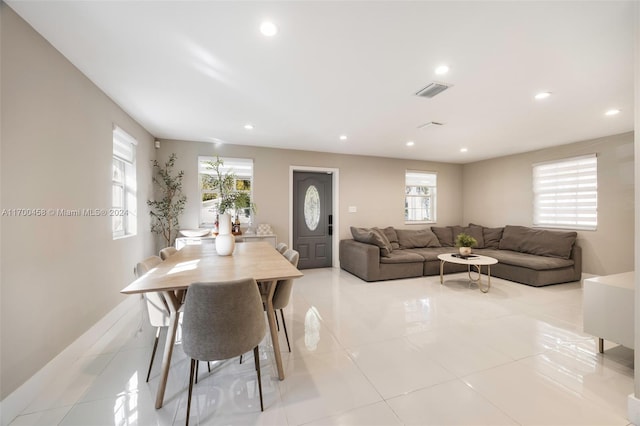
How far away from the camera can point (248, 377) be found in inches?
76.3

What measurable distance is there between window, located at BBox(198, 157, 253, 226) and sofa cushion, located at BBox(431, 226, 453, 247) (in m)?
A: 4.43

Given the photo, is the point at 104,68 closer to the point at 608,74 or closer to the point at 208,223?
the point at 208,223

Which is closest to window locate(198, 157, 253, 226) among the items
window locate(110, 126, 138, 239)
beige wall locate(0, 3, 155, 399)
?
window locate(110, 126, 138, 239)

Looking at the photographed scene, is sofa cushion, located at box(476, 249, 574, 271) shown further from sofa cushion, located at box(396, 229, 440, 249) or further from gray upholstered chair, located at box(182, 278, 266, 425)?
gray upholstered chair, located at box(182, 278, 266, 425)

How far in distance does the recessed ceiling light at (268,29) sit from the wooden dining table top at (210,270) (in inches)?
67.2

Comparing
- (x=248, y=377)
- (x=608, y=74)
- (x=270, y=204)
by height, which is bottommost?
(x=248, y=377)

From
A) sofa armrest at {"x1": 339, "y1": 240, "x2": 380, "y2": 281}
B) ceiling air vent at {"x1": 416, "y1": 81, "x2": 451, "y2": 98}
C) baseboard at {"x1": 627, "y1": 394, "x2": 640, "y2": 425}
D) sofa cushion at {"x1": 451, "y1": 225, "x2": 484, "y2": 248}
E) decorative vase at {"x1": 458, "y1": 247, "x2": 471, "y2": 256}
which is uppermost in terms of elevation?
ceiling air vent at {"x1": 416, "y1": 81, "x2": 451, "y2": 98}

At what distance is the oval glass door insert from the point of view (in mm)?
5441

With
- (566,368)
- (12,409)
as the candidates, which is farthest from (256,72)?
(566,368)

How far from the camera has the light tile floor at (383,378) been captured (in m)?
1.55

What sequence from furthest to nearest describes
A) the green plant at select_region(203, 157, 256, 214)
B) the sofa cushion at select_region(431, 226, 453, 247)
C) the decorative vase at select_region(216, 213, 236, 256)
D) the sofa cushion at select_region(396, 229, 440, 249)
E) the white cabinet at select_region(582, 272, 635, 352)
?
the sofa cushion at select_region(431, 226, 453, 247), the sofa cushion at select_region(396, 229, 440, 249), the green plant at select_region(203, 157, 256, 214), the decorative vase at select_region(216, 213, 236, 256), the white cabinet at select_region(582, 272, 635, 352)

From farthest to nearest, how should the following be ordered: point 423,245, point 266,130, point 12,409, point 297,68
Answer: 1. point 423,245
2. point 266,130
3. point 297,68
4. point 12,409

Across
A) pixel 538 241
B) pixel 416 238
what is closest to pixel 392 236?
pixel 416 238

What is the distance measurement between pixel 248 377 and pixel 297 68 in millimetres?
2611
